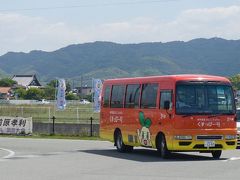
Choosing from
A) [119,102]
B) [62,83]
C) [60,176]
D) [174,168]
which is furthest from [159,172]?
[62,83]

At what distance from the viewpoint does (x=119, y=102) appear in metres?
25.1

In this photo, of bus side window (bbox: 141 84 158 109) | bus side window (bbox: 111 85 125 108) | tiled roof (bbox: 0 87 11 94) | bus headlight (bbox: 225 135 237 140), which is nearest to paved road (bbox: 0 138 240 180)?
bus headlight (bbox: 225 135 237 140)

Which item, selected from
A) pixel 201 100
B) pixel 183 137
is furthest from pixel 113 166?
pixel 201 100

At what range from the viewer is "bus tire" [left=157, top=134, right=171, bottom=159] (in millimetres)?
20970

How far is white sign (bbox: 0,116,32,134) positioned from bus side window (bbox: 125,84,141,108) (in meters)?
18.7

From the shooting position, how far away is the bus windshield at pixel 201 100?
20750mm

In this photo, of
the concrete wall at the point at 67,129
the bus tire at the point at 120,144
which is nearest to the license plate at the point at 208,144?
the bus tire at the point at 120,144

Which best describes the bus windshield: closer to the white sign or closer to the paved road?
the paved road

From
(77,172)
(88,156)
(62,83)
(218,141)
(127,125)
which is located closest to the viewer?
(77,172)

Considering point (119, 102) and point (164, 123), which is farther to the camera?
point (119, 102)

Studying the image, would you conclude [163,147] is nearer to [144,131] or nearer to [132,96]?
[144,131]

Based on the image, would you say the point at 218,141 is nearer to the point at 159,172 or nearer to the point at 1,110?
the point at 159,172

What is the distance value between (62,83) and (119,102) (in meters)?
34.5

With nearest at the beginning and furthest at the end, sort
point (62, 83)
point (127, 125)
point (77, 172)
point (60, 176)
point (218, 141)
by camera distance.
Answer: point (60, 176)
point (77, 172)
point (218, 141)
point (127, 125)
point (62, 83)
